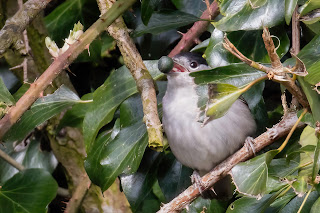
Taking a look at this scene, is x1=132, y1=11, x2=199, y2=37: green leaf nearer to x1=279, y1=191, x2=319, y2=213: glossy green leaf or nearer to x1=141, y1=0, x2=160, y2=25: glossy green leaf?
x1=141, y1=0, x2=160, y2=25: glossy green leaf

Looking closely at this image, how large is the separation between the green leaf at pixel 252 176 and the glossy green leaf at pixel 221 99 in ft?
0.71

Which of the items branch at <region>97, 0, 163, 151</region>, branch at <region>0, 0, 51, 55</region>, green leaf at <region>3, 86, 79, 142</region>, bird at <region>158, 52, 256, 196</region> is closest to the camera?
branch at <region>97, 0, 163, 151</region>

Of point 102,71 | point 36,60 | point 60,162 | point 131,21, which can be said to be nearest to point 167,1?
point 131,21

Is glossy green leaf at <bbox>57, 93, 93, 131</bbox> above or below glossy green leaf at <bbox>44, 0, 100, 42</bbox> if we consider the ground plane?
below

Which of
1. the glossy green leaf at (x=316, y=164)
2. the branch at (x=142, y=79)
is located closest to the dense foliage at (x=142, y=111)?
the glossy green leaf at (x=316, y=164)

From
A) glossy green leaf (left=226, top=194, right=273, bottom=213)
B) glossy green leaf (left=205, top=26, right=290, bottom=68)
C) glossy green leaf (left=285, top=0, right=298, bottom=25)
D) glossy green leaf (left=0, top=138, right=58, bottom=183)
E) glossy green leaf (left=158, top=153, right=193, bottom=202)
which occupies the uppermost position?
glossy green leaf (left=285, top=0, right=298, bottom=25)

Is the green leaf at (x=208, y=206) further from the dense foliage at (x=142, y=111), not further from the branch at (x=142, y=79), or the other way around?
the branch at (x=142, y=79)

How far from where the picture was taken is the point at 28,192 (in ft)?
8.38

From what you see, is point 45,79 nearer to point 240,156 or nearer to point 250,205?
point 240,156

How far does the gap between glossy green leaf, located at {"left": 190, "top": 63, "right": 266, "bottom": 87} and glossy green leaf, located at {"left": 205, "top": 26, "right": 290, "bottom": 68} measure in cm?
36

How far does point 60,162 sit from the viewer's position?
331cm

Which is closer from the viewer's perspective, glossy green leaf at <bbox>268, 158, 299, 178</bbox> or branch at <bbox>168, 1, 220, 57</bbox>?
glossy green leaf at <bbox>268, 158, 299, 178</bbox>

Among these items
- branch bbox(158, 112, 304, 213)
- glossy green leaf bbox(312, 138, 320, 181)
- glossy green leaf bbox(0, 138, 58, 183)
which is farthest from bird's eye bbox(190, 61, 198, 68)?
glossy green leaf bbox(0, 138, 58, 183)

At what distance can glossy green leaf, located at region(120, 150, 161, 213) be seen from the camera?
2557 millimetres
